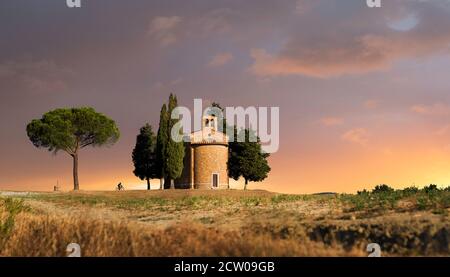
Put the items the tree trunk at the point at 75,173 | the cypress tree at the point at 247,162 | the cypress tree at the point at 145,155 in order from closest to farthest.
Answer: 1. the tree trunk at the point at 75,173
2. the cypress tree at the point at 247,162
3. the cypress tree at the point at 145,155

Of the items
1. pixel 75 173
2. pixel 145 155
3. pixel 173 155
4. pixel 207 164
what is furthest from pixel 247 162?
pixel 75 173

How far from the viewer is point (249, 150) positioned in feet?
211

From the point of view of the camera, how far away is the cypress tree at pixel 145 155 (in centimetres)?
6956

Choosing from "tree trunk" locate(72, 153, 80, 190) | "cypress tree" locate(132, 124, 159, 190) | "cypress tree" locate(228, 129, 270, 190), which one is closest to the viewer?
"tree trunk" locate(72, 153, 80, 190)

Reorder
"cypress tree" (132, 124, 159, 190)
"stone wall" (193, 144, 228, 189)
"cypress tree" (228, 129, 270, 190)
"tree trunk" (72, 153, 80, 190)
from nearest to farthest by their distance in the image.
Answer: "tree trunk" (72, 153, 80, 190), "stone wall" (193, 144, 228, 189), "cypress tree" (228, 129, 270, 190), "cypress tree" (132, 124, 159, 190)

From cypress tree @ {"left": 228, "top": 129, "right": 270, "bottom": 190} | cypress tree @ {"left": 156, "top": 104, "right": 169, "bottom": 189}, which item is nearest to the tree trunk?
cypress tree @ {"left": 156, "top": 104, "right": 169, "bottom": 189}

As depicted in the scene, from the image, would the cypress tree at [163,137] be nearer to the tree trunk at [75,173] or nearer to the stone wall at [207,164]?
the stone wall at [207,164]

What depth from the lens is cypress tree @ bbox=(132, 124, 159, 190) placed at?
2739 inches

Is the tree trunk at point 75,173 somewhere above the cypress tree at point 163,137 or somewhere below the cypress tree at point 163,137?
below

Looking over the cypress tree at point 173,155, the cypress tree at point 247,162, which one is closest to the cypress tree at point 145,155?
the cypress tree at point 173,155

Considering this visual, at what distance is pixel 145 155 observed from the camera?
6988cm

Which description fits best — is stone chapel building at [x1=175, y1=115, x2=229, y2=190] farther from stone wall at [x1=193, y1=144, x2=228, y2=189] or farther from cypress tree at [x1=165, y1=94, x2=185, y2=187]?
cypress tree at [x1=165, y1=94, x2=185, y2=187]
